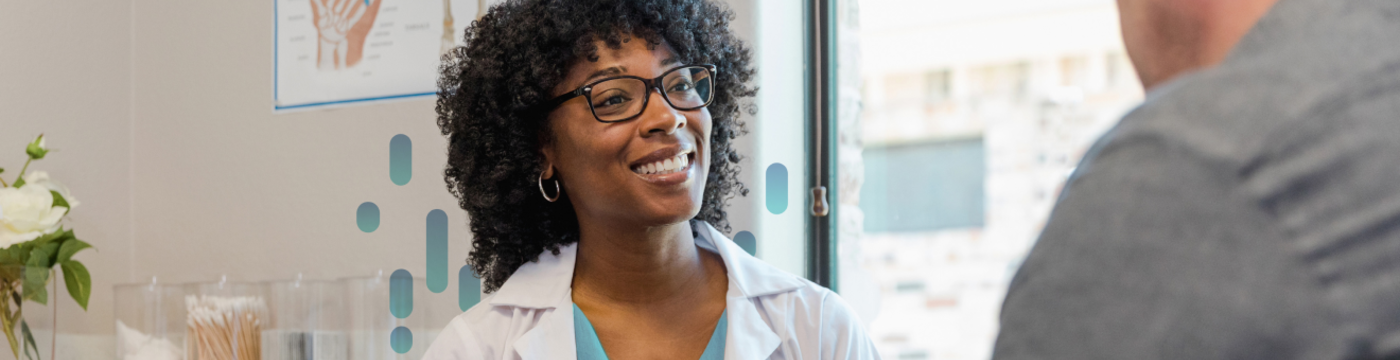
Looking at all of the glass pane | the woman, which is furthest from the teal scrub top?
the glass pane

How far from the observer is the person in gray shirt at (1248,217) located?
35 cm

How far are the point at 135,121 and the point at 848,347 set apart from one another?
191 centimetres

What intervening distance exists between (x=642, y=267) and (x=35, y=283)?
1256mm

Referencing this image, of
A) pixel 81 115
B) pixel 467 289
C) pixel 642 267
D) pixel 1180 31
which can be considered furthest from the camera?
pixel 81 115

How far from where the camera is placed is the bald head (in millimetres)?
432

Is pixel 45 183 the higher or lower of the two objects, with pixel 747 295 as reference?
higher

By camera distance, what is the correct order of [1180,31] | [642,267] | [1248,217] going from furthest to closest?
[642,267] → [1180,31] → [1248,217]

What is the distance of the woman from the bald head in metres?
0.93

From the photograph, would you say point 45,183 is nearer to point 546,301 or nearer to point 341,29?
point 341,29

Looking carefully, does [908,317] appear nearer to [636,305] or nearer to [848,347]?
[848,347]

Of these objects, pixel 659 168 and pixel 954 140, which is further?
pixel 954 140

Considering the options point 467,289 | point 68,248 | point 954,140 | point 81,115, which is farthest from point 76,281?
point 954,140

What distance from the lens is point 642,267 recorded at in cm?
150

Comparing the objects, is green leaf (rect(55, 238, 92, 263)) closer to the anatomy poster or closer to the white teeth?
the anatomy poster
